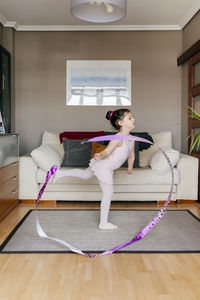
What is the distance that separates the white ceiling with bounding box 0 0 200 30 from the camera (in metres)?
4.22

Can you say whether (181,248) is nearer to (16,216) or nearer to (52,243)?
(52,243)

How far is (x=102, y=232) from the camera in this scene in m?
2.85

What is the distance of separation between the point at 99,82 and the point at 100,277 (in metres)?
3.71

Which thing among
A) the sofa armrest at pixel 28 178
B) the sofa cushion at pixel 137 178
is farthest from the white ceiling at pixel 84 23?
the sofa cushion at pixel 137 178

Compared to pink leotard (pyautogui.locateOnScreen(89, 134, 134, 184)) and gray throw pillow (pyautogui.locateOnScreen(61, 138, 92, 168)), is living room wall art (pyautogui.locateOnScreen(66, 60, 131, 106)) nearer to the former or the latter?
gray throw pillow (pyautogui.locateOnScreen(61, 138, 92, 168))

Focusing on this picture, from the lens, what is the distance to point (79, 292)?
5.69 feet

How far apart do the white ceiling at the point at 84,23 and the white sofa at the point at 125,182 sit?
1.93m

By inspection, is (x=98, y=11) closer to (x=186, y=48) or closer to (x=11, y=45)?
(x=186, y=48)

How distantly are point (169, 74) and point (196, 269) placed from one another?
374 centimetres

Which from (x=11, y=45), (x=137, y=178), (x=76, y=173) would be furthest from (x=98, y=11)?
(x=11, y=45)

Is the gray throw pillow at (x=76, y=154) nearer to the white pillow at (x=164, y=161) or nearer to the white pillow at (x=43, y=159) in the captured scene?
the white pillow at (x=43, y=159)

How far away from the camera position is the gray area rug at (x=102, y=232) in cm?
244

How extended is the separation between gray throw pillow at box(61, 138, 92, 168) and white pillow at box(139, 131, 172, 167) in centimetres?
73

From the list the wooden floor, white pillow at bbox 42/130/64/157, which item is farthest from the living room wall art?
the wooden floor
